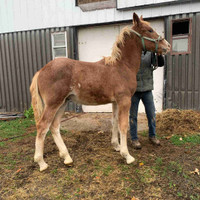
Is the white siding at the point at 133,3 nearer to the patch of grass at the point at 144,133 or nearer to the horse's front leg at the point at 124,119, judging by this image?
the patch of grass at the point at 144,133

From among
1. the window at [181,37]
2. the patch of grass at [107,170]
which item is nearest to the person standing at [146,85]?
the patch of grass at [107,170]

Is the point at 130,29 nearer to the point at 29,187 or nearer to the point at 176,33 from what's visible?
the point at 29,187

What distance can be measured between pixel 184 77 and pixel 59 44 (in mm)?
4607

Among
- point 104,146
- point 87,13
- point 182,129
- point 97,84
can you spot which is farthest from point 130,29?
point 87,13

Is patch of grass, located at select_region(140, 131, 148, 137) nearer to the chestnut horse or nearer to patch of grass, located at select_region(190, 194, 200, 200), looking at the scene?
the chestnut horse

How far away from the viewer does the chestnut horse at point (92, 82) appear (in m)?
2.69

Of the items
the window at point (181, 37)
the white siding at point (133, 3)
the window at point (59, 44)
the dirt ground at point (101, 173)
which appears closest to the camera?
the dirt ground at point (101, 173)

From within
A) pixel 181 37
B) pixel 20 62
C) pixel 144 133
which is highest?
pixel 181 37

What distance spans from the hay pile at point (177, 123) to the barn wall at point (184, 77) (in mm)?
930

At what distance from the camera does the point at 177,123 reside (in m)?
4.64

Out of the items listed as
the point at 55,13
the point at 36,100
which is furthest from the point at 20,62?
the point at 36,100

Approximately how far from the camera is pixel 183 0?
5.40 meters

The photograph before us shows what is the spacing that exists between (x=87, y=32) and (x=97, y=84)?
15.0 feet

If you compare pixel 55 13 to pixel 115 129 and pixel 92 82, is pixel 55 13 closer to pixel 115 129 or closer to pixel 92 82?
pixel 92 82
